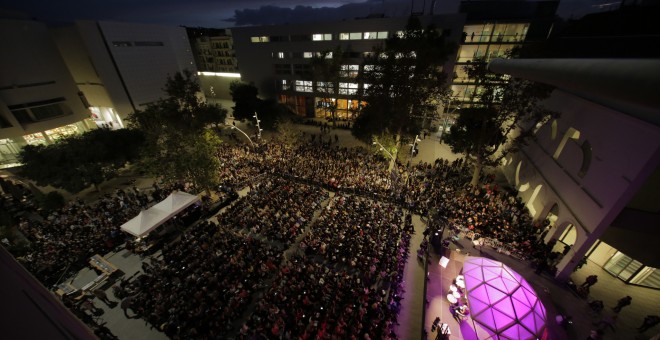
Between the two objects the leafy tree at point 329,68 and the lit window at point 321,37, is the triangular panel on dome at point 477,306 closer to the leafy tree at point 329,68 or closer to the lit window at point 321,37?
the leafy tree at point 329,68

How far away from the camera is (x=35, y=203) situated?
72.4 feet

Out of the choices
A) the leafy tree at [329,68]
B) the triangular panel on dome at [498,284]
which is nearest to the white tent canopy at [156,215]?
the triangular panel on dome at [498,284]

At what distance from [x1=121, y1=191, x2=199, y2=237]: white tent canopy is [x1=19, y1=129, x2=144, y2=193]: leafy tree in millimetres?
11115

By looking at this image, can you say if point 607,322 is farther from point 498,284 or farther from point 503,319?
point 503,319

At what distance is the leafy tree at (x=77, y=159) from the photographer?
22.6 m

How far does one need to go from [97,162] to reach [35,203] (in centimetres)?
550

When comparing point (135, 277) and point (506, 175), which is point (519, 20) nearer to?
point (506, 175)

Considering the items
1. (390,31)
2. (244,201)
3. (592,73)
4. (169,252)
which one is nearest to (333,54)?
(390,31)

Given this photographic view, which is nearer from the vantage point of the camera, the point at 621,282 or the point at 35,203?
the point at 621,282

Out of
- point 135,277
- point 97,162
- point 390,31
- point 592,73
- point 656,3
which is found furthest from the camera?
point 390,31

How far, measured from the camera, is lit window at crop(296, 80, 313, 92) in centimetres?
4431

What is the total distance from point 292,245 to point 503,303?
1252 centimetres

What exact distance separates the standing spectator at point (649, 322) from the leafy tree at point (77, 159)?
133 ft

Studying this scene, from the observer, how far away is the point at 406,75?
2252 cm
